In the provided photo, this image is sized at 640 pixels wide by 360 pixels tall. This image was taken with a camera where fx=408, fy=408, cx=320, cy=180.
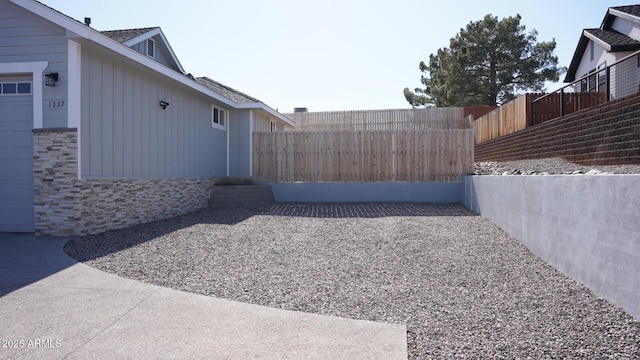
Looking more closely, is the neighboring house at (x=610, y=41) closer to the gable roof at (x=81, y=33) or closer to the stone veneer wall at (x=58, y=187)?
the gable roof at (x=81, y=33)

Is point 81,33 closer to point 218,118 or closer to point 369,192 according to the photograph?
point 218,118

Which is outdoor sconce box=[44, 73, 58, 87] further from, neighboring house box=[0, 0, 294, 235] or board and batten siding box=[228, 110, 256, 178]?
board and batten siding box=[228, 110, 256, 178]

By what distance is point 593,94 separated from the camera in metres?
9.89

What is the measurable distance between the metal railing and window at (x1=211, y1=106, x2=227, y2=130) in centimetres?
903

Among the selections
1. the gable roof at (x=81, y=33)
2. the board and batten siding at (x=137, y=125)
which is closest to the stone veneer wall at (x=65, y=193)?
the board and batten siding at (x=137, y=125)

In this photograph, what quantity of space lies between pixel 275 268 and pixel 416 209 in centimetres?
545

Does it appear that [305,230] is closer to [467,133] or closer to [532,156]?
[467,133]

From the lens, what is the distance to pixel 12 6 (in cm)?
665

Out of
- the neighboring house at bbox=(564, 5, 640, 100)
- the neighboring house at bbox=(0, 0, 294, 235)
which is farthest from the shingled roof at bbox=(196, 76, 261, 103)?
the neighboring house at bbox=(564, 5, 640, 100)

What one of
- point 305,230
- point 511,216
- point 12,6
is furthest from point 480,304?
point 12,6

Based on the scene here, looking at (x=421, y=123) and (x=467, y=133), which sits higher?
(x=421, y=123)

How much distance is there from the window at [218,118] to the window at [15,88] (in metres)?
5.18

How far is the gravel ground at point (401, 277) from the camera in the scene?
299cm

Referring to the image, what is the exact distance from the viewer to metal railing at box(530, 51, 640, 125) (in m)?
9.20
